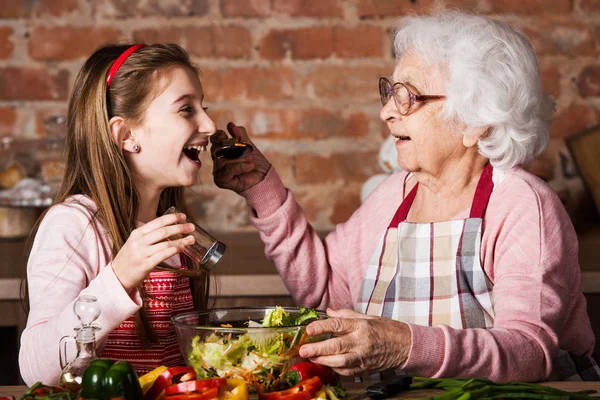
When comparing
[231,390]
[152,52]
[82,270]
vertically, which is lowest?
[231,390]

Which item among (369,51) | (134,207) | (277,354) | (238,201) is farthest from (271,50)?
(277,354)

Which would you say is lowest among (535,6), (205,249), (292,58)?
(205,249)

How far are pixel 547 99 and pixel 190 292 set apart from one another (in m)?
0.87

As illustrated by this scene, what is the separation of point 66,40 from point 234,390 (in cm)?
195

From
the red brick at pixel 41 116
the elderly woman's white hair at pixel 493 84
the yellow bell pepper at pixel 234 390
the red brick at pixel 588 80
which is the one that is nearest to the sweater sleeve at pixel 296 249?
the elderly woman's white hair at pixel 493 84

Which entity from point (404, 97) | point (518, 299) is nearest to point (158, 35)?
point (404, 97)

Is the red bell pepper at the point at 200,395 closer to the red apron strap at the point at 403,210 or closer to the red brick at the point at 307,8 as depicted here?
the red apron strap at the point at 403,210

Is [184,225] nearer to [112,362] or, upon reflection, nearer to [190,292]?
[112,362]

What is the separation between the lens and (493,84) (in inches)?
72.9

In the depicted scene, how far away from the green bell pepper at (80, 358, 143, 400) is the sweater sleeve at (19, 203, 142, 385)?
26 cm

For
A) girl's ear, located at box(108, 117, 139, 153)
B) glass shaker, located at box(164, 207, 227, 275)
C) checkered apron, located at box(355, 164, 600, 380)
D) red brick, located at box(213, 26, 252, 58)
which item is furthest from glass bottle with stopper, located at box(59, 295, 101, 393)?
red brick, located at box(213, 26, 252, 58)

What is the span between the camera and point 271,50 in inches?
116

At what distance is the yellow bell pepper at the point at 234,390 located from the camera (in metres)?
1.29

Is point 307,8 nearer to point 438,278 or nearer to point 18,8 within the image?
point 18,8
